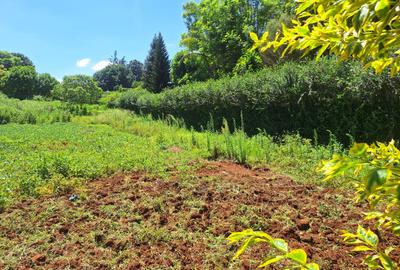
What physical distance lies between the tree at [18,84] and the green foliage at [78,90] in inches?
536

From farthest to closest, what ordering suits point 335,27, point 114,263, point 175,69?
1. point 175,69
2. point 114,263
3. point 335,27

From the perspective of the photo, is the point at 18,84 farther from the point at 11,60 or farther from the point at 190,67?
the point at 11,60

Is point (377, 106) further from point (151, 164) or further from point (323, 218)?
point (151, 164)

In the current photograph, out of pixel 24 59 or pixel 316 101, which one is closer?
pixel 316 101

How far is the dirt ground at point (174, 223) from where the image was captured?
125 inches

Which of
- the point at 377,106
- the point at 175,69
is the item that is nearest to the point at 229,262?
the point at 377,106

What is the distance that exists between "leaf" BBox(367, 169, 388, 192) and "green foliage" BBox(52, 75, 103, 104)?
35.8 meters

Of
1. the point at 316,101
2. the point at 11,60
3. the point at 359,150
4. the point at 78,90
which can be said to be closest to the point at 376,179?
the point at 359,150

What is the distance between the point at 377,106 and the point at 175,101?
34.6 ft

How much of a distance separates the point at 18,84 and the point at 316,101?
157 ft

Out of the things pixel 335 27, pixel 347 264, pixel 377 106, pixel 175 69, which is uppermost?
pixel 175 69

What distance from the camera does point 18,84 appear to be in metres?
46.5

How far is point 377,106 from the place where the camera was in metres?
7.21

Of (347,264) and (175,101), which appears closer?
(347,264)
